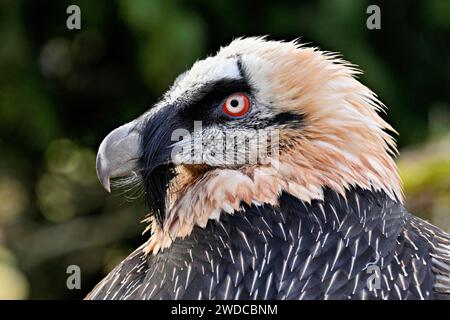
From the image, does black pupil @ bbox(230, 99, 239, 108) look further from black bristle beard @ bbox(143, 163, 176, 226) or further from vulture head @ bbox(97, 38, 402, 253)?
black bristle beard @ bbox(143, 163, 176, 226)

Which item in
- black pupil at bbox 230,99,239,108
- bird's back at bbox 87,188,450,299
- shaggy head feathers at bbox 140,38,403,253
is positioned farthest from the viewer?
black pupil at bbox 230,99,239,108

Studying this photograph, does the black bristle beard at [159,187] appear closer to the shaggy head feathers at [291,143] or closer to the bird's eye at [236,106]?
the shaggy head feathers at [291,143]

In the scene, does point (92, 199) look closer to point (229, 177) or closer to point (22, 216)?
point (22, 216)

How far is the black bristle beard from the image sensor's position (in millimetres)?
3412

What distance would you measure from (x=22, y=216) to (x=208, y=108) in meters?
4.78

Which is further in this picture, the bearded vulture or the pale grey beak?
A: the pale grey beak

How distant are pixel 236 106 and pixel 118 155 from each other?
525mm

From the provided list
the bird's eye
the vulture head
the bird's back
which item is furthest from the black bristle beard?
the bird's eye

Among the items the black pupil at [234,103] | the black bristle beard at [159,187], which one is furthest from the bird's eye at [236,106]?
the black bristle beard at [159,187]

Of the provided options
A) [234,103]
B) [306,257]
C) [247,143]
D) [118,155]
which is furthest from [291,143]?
[118,155]

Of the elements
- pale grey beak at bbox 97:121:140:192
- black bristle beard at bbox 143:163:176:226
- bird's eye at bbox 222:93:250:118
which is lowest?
black bristle beard at bbox 143:163:176:226

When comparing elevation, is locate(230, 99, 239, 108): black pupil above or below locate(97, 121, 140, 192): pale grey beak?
above

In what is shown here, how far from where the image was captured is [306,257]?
311cm

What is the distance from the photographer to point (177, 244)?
329cm
